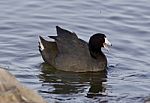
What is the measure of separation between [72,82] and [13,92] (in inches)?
235

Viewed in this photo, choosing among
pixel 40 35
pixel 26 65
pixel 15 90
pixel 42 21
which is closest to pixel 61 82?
pixel 26 65

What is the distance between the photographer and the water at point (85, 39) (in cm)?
1209

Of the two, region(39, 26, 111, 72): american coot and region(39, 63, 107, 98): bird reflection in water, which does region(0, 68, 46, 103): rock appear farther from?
region(39, 26, 111, 72): american coot

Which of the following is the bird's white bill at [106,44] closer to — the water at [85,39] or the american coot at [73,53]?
the american coot at [73,53]

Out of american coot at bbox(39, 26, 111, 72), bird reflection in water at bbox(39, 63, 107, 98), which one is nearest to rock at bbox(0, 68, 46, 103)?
bird reflection in water at bbox(39, 63, 107, 98)

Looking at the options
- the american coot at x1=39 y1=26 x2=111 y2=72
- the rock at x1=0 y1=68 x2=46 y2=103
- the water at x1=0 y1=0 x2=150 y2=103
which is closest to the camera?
the rock at x1=0 y1=68 x2=46 y2=103

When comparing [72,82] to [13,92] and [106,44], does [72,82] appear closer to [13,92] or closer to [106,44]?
[106,44]

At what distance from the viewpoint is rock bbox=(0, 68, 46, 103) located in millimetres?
7004

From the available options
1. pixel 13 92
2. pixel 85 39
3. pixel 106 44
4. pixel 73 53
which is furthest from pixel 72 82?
pixel 13 92

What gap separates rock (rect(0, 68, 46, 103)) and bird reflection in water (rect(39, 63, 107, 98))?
447 cm

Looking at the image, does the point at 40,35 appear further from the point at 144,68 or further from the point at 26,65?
the point at 144,68

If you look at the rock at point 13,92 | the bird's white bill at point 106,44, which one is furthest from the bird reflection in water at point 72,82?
the rock at point 13,92

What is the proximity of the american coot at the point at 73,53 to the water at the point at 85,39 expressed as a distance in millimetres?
252

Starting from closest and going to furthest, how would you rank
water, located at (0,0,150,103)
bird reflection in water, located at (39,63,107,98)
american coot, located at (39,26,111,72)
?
water, located at (0,0,150,103) → bird reflection in water, located at (39,63,107,98) → american coot, located at (39,26,111,72)
